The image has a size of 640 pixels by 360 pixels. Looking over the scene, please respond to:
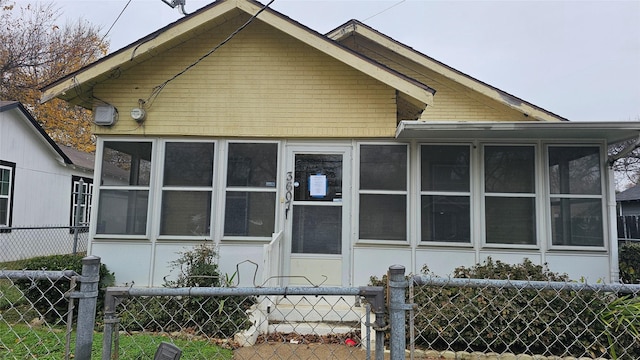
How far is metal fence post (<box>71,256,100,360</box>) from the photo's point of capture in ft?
5.14

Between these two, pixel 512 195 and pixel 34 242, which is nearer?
pixel 512 195

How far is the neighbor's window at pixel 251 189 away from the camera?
611cm

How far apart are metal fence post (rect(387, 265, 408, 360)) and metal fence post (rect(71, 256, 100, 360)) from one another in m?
1.29

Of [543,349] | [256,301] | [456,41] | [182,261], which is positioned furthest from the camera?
[456,41]

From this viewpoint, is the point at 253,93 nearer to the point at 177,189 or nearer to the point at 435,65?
the point at 177,189

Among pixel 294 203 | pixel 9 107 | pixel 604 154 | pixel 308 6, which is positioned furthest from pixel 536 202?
pixel 9 107

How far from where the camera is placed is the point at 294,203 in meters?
6.09

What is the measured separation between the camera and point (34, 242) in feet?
36.1

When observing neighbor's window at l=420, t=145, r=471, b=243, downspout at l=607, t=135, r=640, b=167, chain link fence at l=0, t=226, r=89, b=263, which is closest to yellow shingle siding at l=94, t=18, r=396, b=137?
neighbor's window at l=420, t=145, r=471, b=243

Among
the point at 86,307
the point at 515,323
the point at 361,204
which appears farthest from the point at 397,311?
the point at 361,204

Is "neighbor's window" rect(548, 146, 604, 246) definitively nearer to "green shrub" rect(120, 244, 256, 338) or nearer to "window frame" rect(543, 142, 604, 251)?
"window frame" rect(543, 142, 604, 251)

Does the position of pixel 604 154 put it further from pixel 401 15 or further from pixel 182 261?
pixel 182 261

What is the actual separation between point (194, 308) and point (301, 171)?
103 inches

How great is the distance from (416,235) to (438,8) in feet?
24.5
